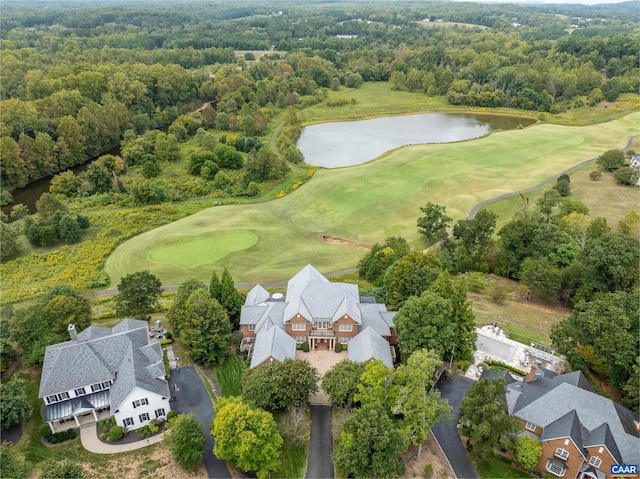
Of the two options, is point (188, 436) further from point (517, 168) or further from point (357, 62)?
point (357, 62)

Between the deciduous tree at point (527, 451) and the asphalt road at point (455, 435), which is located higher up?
the deciduous tree at point (527, 451)

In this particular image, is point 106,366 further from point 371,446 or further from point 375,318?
point 375,318

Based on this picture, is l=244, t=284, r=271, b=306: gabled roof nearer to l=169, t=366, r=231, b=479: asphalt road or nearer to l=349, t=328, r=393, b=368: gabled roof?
l=169, t=366, r=231, b=479: asphalt road

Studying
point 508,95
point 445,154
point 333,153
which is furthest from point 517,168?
point 508,95

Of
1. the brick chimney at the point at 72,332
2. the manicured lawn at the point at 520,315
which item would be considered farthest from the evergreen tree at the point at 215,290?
the manicured lawn at the point at 520,315

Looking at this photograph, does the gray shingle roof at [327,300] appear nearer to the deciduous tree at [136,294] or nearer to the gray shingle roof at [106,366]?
the gray shingle roof at [106,366]
